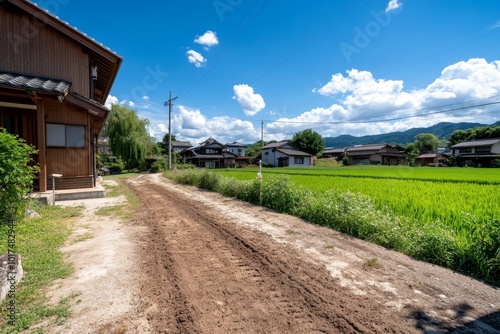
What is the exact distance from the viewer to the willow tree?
2762 cm

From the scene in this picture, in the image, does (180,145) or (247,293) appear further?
(180,145)

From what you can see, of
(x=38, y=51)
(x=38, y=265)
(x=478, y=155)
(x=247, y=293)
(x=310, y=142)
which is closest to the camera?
(x=247, y=293)

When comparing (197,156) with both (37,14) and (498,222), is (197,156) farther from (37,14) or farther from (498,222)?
(498,222)

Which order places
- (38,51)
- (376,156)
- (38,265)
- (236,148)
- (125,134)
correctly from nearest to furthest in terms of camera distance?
(38,265) → (38,51) → (125,134) → (376,156) → (236,148)

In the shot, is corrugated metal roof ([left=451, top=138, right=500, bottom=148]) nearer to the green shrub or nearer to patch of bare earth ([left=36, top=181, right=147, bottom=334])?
patch of bare earth ([left=36, top=181, right=147, bottom=334])

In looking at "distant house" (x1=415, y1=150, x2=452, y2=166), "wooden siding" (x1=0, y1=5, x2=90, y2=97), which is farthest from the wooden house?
"distant house" (x1=415, y1=150, x2=452, y2=166)

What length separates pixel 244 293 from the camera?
2.84m

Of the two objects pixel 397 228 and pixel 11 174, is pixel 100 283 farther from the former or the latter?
pixel 397 228

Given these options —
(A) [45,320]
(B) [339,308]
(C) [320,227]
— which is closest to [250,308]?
(B) [339,308]

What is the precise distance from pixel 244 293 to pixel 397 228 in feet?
11.5

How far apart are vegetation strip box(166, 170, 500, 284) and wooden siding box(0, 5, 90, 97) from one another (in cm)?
858

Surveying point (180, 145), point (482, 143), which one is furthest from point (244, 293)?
point (180, 145)

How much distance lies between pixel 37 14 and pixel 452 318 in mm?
13243

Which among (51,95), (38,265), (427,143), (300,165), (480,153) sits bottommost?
(38,265)
